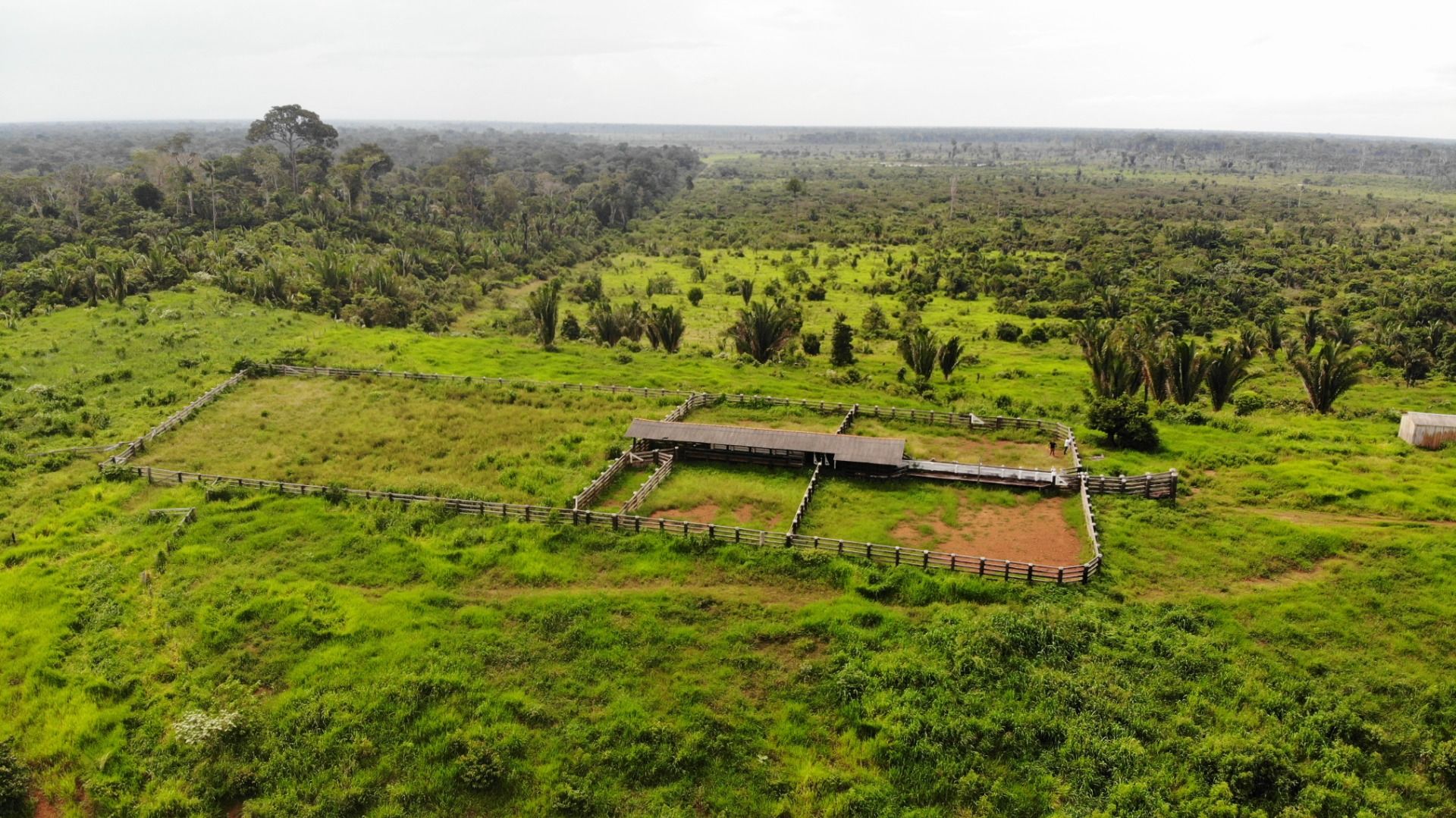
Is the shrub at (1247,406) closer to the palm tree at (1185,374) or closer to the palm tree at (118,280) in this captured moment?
the palm tree at (1185,374)

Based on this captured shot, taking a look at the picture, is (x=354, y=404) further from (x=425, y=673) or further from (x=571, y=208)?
(x=571, y=208)

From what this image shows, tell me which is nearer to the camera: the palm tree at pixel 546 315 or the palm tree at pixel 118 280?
the palm tree at pixel 546 315

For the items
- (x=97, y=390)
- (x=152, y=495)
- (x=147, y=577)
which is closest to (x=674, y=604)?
(x=147, y=577)

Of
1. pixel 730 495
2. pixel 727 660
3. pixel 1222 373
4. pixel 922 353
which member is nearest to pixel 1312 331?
pixel 1222 373

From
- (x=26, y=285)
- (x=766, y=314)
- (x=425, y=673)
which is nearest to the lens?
(x=425, y=673)

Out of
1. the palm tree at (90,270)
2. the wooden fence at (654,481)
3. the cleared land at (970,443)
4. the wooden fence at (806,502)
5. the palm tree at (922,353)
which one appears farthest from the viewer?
the palm tree at (90,270)

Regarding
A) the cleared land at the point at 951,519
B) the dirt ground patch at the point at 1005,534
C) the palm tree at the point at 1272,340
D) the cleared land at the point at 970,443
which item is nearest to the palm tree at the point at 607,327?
the cleared land at the point at 970,443

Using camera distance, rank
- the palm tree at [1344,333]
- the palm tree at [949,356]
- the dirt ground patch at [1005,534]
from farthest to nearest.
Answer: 1. the palm tree at [1344,333]
2. the palm tree at [949,356]
3. the dirt ground patch at [1005,534]
